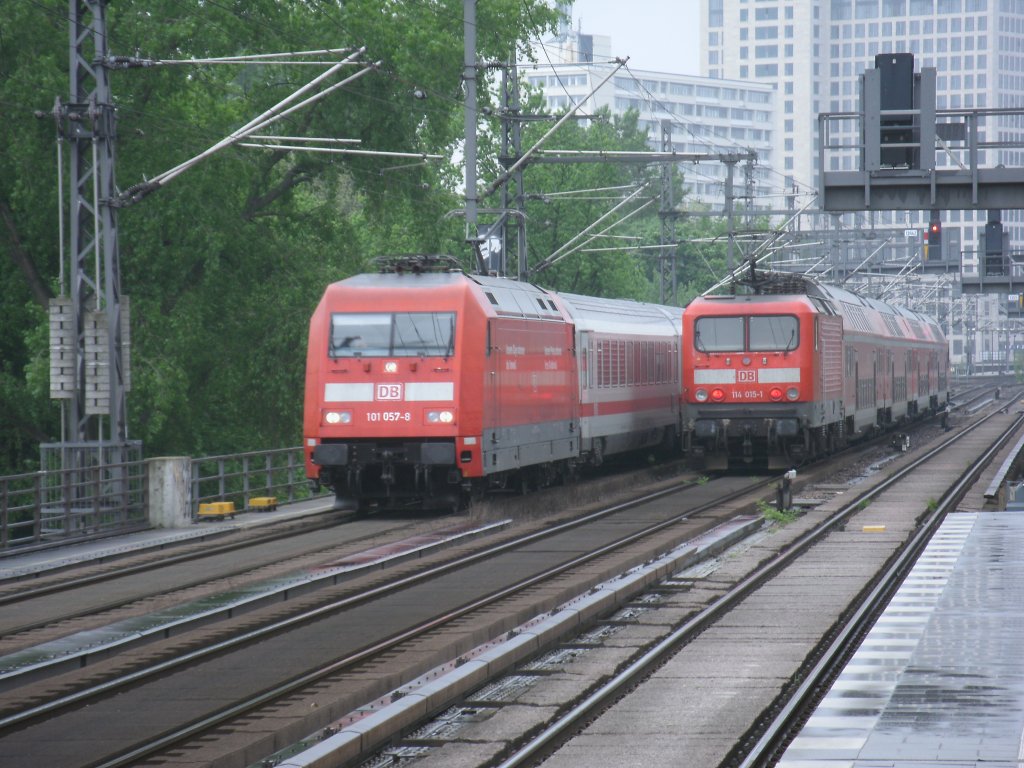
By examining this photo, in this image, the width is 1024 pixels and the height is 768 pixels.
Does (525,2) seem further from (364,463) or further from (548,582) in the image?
(548,582)

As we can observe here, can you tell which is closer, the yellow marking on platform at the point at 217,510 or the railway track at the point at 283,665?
the railway track at the point at 283,665

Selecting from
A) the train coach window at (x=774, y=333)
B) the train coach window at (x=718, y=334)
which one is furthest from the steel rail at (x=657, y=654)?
the train coach window at (x=718, y=334)

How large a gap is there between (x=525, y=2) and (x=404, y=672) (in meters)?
30.1

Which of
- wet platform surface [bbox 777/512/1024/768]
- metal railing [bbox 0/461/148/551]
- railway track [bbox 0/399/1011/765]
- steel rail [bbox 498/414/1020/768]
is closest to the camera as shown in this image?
wet platform surface [bbox 777/512/1024/768]

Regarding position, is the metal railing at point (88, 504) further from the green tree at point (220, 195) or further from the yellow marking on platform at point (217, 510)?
the green tree at point (220, 195)

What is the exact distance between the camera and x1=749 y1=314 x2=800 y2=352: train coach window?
31922 mm

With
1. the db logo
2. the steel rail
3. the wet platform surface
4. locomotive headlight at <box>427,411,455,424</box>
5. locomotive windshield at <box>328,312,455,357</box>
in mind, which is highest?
locomotive windshield at <box>328,312,455,357</box>

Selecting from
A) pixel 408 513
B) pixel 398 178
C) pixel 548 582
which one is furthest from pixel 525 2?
pixel 548 582

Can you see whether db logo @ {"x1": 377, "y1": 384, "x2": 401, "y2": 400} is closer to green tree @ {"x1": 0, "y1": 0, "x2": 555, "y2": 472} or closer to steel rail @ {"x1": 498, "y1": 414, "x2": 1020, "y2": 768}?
steel rail @ {"x1": 498, "y1": 414, "x2": 1020, "y2": 768}

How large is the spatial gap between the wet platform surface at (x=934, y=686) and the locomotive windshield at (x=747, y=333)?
15.0 meters

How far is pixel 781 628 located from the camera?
45.3 ft

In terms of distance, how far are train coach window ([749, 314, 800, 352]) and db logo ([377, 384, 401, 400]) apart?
35.7ft

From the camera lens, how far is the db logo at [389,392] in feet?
76.1

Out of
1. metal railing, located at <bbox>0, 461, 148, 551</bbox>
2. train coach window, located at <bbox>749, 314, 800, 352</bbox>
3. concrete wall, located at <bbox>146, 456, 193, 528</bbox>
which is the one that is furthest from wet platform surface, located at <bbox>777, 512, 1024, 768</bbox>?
train coach window, located at <bbox>749, 314, 800, 352</bbox>
